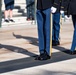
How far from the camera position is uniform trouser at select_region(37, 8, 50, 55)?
6.77m

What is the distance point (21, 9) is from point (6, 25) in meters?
4.02

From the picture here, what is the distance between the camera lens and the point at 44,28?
22.4ft

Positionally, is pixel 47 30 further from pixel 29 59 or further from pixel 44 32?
pixel 29 59

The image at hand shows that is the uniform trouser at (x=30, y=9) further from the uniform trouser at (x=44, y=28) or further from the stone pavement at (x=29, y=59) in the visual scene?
the uniform trouser at (x=44, y=28)

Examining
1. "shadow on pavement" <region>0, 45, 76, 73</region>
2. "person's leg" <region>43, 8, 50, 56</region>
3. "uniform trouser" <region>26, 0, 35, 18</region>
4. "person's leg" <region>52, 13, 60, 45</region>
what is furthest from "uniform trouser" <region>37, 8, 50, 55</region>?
"uniform trouser" <region>26, 0, 35, 18</region>

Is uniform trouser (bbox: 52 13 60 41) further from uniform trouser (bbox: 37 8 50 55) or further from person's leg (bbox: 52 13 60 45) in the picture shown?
uniform trouser (bbox: 37 8 50 55)

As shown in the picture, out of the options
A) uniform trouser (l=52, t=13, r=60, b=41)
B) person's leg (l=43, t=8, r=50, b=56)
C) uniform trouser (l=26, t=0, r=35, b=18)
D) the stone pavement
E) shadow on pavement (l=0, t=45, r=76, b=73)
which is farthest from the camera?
uniform trouser (l=26, t=0, r=35, b=18)

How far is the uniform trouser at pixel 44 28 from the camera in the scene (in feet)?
22.2

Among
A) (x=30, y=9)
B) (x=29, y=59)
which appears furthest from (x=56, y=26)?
(x=30, y=9)

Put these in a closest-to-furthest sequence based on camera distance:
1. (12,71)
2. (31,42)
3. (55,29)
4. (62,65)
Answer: (12,71), (62,65), (55,29), (31,42)

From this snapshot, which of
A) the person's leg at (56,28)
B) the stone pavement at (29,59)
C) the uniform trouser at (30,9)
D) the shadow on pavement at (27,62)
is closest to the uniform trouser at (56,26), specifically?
the person's leg at (56,28)

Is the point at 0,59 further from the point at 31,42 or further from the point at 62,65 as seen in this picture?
the point at 31,42

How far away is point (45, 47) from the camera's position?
689cm

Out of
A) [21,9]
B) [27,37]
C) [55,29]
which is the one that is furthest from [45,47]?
[21,9]
